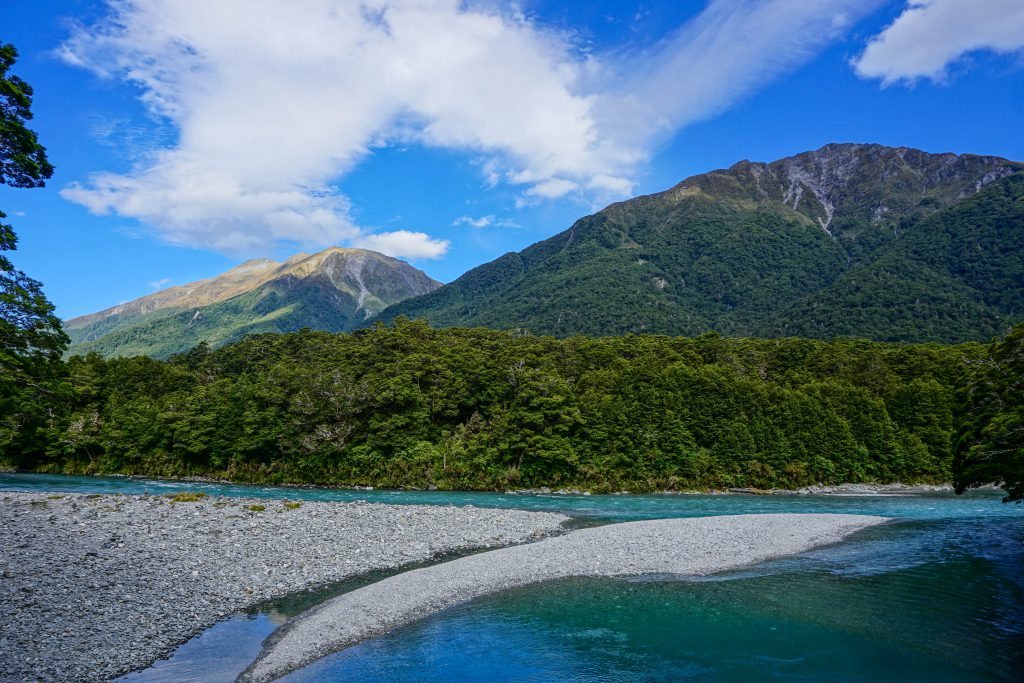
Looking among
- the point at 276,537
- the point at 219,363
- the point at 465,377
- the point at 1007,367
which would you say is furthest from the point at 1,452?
the point at 1007,367

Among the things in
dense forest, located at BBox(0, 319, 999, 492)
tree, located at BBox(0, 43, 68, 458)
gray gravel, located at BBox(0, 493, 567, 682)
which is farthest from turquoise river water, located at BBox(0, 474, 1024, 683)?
dense forest, located at BBox(0, 319, 999, 492)

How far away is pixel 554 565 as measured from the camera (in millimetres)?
24484

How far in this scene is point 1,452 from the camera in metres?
68.4

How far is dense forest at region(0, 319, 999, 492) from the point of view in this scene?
205ft

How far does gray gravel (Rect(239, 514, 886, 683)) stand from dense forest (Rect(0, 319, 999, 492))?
85.6 ft

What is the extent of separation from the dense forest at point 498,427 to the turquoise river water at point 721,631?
36.1 metres

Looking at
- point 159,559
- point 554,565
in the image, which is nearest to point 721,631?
point 554,565

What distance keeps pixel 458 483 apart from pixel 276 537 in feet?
115

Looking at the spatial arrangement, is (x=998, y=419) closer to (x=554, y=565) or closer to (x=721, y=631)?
(x=721, y=631)

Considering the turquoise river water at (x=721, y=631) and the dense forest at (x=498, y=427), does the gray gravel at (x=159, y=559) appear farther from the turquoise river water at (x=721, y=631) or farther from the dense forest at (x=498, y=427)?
the dense forest at (x=498, y=427)

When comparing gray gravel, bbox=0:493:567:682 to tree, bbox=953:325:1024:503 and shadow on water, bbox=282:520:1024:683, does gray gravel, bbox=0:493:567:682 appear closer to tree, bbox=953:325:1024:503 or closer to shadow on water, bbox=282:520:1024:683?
shadow on water, bbox=282:520:1024:683

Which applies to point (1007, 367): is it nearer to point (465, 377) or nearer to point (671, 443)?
point (671, 443)

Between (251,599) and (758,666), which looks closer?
(758,666)

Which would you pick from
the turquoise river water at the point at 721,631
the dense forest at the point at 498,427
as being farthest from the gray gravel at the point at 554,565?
the dense forest at the point at 498,427
